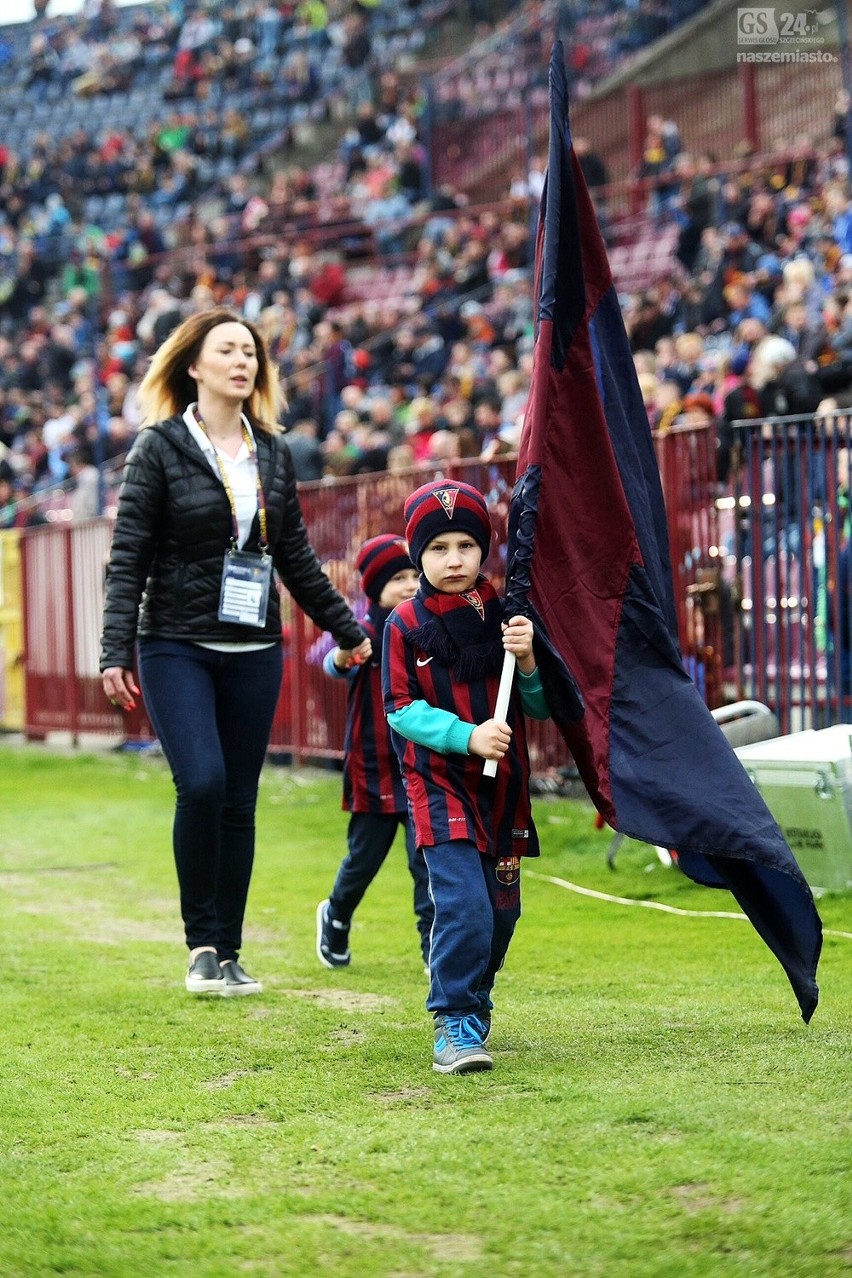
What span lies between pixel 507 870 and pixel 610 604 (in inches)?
31.0

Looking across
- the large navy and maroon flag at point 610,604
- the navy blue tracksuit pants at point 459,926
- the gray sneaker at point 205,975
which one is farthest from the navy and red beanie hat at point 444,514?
the gray sneaker at point 205,975

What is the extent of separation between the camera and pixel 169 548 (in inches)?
235

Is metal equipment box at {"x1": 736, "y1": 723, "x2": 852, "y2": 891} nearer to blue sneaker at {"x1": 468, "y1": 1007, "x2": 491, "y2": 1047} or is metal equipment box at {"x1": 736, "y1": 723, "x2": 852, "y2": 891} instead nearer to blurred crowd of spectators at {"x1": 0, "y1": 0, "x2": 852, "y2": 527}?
blurred crowd of spectators at {"x1": 0, "y1": 0, "x2": 852, "y2": 527}

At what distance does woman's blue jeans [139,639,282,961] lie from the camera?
581 centimetres

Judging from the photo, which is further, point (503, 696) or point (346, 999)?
point (346, 999)

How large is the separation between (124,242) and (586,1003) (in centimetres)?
2696

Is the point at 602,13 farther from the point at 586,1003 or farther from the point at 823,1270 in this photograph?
the point at 823,1270

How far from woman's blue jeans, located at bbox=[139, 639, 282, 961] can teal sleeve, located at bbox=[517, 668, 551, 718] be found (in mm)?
1389

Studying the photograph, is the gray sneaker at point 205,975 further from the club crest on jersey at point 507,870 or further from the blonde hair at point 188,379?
the blonde hair at point 188,379

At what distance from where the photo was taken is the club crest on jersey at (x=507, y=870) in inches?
191

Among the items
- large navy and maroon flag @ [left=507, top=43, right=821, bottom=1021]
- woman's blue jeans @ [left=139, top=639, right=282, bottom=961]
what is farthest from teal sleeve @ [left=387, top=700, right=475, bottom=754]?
woman's blue jeans @ [left=139, top=639, right=282, bottom=961]

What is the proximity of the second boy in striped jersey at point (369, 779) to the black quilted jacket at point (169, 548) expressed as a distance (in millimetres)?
589

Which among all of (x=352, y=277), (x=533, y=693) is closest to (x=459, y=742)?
(x=533, y=693)

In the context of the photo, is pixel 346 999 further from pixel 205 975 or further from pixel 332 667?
pixel 332 667
